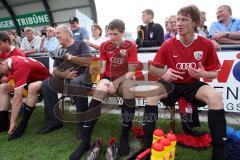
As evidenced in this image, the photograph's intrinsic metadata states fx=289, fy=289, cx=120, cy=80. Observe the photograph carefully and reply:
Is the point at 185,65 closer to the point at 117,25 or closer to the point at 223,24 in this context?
the point at 117,25

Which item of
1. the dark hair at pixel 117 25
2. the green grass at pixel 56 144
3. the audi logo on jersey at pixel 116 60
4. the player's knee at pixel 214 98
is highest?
the dark hair at pixel 117 25

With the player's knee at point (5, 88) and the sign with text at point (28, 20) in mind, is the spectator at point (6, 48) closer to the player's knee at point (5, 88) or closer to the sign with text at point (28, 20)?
the player's knee at point (5, 88)

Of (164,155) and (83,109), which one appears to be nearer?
(164,155)

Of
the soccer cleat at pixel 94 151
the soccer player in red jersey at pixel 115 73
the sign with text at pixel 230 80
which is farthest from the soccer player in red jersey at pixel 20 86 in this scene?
the sign with text at pixel 230 80

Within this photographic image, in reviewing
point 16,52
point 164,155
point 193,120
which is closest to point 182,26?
point 193,120

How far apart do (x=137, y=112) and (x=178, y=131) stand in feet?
3.86

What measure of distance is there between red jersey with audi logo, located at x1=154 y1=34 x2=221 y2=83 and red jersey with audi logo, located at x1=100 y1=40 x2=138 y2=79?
0.44 m

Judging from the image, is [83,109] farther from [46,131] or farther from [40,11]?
[40,11]

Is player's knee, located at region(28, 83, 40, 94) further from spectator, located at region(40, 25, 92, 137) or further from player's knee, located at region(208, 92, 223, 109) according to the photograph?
player's knee, located at region(208, 92, 223, 109)

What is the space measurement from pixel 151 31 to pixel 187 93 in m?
2.68

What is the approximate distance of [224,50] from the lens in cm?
471

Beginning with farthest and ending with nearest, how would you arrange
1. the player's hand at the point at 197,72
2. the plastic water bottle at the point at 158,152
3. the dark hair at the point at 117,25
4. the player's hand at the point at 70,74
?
the player's hand at the point at 70,74 → the dark hair at the point at 117,25 → the player's hand at the point at 197,72 → the plastic water bottle at the point at 158,152

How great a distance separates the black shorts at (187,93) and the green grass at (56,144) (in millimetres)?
591

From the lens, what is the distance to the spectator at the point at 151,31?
5527mm
